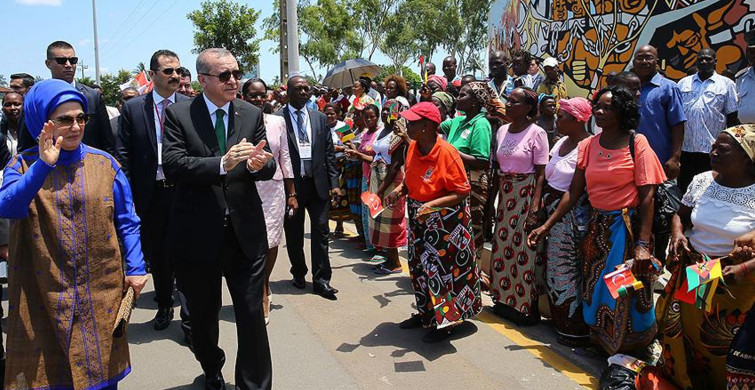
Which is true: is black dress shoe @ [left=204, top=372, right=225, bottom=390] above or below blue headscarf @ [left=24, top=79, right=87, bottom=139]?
below

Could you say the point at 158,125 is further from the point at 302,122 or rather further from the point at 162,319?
the point at 162,319

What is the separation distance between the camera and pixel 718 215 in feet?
10.2

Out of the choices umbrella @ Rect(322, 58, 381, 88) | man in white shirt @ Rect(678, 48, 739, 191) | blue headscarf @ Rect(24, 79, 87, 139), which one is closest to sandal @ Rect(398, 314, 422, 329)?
blue headscarf @ Rect(24, 79, 87, 139)

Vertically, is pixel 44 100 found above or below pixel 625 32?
below

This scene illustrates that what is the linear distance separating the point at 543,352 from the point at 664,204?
4.58 feet

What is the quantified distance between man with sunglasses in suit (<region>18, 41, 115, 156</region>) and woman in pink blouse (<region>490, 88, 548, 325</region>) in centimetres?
342

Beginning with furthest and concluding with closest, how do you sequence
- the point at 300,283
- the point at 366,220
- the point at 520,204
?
the point at 366,220 → the point at 300,283 → the point at 520,204

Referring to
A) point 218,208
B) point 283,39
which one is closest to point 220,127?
point 218,208

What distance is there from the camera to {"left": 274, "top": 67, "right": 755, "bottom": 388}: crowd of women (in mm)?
3074

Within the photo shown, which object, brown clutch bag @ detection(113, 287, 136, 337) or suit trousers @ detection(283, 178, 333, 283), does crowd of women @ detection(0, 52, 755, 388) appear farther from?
suit trousers @ detection(283, 178, 333, 283)

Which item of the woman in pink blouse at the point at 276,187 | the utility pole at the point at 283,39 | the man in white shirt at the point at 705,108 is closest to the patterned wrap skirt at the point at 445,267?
the woman in pink blouse at the point at 276,187

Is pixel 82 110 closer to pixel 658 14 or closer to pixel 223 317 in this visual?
pixel 223 317

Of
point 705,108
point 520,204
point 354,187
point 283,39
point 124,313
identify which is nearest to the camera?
point 124,313

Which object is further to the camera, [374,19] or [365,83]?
[374,19]
